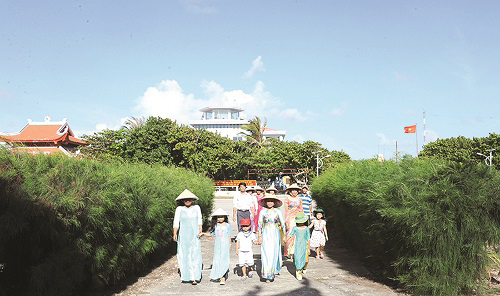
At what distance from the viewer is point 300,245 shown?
8.83 m

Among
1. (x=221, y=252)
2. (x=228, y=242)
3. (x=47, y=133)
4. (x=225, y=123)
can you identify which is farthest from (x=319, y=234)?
(x=225, y=123)

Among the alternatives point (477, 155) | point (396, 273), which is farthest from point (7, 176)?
point (477, 155)

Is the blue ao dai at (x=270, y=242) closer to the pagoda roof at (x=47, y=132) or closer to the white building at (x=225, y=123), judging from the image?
the pagoda roof at (x=47, y=132)

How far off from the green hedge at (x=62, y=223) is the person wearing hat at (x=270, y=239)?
253 cm

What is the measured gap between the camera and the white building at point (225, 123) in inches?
4603

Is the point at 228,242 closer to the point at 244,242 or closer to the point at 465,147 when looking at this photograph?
the point at 244,242

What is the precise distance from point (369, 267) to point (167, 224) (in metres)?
4.79

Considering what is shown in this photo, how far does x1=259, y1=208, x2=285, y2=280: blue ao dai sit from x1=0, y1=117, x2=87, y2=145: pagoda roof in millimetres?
33049

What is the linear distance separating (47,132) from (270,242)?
3555 cm

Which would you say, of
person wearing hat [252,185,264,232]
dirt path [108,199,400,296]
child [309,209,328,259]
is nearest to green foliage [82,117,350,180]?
person wearing hat [252,185,264,232]

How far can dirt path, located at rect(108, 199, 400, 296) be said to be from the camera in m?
7.57

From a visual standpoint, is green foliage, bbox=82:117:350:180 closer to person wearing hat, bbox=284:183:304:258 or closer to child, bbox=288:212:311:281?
person wearing hat, bbox=284:183:304:258

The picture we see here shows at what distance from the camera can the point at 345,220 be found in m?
11.7

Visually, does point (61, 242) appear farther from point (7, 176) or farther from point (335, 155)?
point (335, 155)
